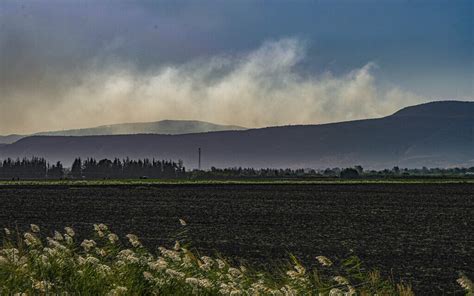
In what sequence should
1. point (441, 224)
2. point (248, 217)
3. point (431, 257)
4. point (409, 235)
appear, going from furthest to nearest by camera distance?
point (248, 217)
point (441, 224)
point (409, 235)
point (431, 257)

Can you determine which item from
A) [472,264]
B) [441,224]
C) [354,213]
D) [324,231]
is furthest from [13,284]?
[354,213]

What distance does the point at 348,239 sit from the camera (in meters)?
33.0

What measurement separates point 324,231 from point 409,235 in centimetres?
426

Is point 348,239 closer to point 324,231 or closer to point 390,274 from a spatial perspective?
point 324,231

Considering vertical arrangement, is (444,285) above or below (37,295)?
below

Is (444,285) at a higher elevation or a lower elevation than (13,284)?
lower

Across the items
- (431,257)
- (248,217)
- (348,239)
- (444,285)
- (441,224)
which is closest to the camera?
(444,285)

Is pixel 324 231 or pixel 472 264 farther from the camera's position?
pixel 324 231

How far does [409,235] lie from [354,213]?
14008 mm

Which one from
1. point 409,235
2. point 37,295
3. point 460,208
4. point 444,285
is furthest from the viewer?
point 460,208

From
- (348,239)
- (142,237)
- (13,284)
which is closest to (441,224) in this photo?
(348,239)

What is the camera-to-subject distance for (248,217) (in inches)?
1786

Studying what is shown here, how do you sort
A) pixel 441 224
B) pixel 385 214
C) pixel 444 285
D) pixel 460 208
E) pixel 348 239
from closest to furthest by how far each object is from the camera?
pixel 444 285 < pixel 348 239 < pixel 441 224 < pixel 385 214 < pixel 460 208

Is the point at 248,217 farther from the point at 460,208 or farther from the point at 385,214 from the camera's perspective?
the point at 460,208
